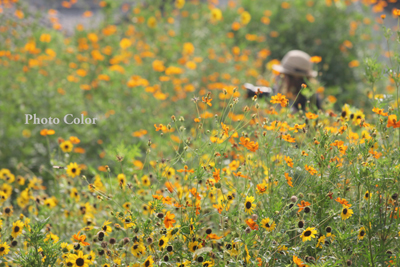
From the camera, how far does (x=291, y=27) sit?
7.32 metres

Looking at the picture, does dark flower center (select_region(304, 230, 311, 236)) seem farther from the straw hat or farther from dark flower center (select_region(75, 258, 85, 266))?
the straw hat

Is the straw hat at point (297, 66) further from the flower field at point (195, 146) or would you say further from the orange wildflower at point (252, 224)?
the orange wildflower at point (252, 224)

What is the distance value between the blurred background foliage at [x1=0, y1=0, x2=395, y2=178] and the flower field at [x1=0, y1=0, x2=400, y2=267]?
0.03 m

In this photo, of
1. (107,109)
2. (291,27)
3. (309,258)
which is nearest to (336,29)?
(291,27)

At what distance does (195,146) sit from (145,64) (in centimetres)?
289

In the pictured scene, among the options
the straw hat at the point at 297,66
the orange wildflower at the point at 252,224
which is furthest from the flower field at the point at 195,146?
the straw hat at the point at 297,66

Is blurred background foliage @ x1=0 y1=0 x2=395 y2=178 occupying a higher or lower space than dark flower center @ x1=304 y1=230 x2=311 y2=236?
lower

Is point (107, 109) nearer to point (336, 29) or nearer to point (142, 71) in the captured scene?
point (142, 71)

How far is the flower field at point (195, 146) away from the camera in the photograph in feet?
5.52

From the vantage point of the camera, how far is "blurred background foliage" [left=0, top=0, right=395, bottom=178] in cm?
416

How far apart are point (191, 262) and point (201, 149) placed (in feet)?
1.63

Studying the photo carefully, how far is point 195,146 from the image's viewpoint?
3.02 meters

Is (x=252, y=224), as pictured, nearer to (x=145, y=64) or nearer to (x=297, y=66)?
(x=297, y=66)

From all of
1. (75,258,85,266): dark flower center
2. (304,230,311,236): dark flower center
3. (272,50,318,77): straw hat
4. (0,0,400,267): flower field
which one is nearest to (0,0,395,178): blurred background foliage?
(0,0,400,267): flower field
